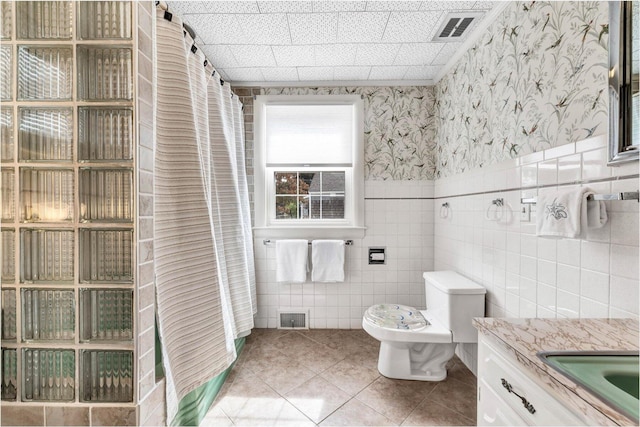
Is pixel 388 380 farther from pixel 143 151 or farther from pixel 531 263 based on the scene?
pixel 143 151

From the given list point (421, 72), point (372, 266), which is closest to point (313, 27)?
point (421, 72)

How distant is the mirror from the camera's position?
920mm

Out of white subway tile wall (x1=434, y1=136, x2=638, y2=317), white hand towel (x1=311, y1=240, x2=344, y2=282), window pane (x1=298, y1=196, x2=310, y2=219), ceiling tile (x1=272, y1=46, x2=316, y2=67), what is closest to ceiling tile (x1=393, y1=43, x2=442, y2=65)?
ceiling tile (x1=272, y1=46, x2=316, y2=67)

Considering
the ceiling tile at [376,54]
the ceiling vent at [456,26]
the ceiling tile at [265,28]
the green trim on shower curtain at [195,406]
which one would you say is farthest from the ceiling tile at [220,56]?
the green trim on shower curtain at [195,406]

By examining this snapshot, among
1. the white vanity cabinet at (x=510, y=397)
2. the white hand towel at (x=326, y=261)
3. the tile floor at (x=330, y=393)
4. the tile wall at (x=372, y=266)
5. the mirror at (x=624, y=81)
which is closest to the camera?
the white vanity cabinet at (x=510, y=397)

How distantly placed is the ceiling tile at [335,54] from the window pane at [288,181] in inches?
37.1

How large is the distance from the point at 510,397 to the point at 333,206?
1.96m

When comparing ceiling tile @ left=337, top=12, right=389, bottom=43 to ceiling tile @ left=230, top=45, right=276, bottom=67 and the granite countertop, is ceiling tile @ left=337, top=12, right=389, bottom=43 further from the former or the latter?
the granite countertop

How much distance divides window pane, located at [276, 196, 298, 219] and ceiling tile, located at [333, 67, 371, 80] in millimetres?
1117

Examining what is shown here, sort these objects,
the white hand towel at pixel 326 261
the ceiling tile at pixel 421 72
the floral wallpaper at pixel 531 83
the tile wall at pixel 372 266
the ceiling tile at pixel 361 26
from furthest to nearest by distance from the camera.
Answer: the tile wall at pixel 372 266 → the white hand towel at pixel 326 261 → the ceiling tile at pixel 421 72 → the ceiling tile at pixel 361 26 → the floral wallpaper at pixel 531 83

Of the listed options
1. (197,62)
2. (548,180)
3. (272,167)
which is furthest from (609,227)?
(272,167)

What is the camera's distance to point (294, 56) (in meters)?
2.12

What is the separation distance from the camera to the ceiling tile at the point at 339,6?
1.57m

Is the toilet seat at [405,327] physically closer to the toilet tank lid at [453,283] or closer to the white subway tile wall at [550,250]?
the toilet tank lid at [453,283]
